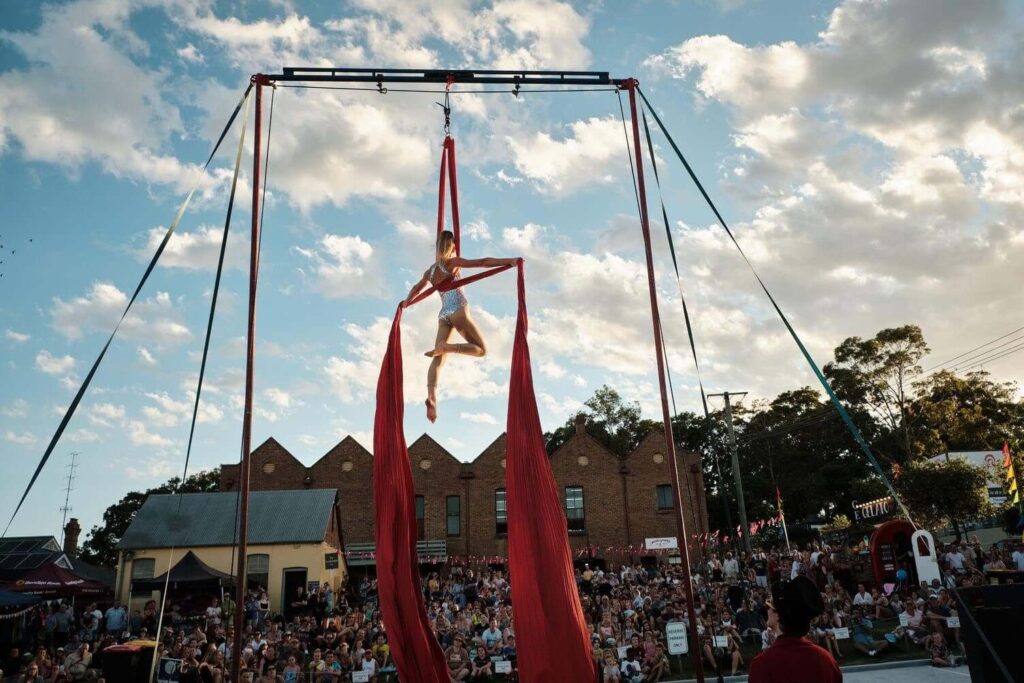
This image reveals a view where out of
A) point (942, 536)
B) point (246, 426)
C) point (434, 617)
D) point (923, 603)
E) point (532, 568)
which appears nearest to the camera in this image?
point (532, 568)

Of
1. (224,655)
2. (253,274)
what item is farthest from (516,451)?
(224,655)

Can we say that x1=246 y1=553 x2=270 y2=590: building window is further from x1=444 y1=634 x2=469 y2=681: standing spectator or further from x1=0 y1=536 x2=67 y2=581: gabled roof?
x1=444 y1=634 x2=469 y2=681: standing spectator

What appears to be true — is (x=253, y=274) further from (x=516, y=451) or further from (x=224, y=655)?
(x=224, y=655)

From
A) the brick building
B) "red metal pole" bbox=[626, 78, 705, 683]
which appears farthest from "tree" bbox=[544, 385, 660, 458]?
"red metal pole" bbox=[626, 78, 705, 683]

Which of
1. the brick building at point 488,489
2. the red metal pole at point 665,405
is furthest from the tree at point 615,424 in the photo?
the red metal pole at point 665,405

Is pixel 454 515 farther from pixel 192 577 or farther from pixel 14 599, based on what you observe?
pixel 14 599

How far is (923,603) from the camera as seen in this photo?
12758mm

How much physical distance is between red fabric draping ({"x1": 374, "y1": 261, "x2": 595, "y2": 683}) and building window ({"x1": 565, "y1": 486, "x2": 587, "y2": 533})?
78.8 ft

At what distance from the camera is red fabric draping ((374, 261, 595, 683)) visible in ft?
17.3

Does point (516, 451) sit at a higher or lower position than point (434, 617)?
higher

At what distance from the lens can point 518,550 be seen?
5.56 m

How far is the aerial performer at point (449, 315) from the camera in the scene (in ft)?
21.5

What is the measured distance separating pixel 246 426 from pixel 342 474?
2466 centimetres

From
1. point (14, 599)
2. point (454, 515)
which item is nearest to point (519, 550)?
point (14, 599)
